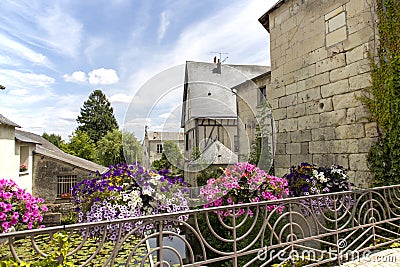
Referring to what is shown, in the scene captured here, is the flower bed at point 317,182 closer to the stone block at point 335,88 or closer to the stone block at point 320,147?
the stone block at point 320,147

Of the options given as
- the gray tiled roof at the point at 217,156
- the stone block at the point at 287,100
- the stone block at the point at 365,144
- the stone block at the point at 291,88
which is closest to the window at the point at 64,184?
the gray tiled roof at the point at 217,156

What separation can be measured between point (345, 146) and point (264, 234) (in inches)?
79.6

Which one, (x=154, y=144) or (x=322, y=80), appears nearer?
(x=322, y=80)

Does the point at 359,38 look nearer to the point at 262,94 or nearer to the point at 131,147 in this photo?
the point at 131,147

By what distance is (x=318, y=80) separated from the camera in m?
4.59

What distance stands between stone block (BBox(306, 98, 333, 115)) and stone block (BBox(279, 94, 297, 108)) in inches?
14.5

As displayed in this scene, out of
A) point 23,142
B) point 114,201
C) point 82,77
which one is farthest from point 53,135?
point 114,201

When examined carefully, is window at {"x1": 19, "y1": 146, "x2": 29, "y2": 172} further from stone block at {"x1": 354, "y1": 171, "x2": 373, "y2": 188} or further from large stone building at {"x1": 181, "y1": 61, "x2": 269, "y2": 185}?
stone block at {"x1": 354, "y1": 171, "x2": 373, "y2": 188}

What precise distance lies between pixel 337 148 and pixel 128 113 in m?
3.25

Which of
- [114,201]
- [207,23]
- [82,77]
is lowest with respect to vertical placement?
[114,201]

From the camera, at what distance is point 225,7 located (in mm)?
5203

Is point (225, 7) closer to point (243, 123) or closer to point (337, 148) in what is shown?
point (337, 148)

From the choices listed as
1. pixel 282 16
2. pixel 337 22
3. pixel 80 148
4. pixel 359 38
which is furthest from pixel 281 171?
pixel 80 148

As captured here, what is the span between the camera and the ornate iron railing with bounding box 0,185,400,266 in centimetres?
163
